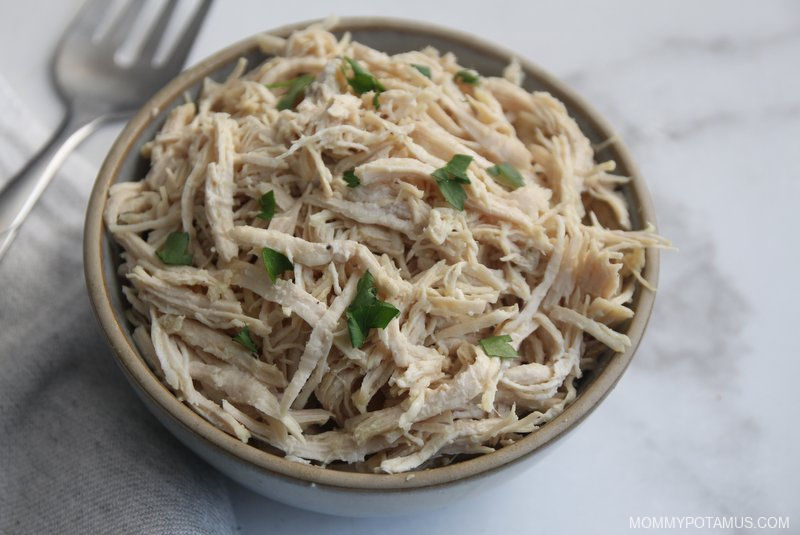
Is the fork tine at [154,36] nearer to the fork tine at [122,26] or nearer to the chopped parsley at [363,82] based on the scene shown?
the fork tine at [122,26]

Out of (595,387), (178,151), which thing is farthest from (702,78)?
(178,151)

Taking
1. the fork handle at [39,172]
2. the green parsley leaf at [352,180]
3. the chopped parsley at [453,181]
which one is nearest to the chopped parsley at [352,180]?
the green parsley leaf at [352,180]

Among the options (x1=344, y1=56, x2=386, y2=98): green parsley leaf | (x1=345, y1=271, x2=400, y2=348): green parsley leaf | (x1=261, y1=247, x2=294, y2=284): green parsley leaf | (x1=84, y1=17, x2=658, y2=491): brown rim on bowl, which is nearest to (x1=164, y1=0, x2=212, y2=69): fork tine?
(x1=84, y1=17, x2=658, y2=491): brown rim on bowl

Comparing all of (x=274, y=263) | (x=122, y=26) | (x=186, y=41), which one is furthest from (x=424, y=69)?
(x=122, y=26)

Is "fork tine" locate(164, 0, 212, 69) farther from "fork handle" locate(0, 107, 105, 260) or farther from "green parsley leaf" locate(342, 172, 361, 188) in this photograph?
"green parsley leaf" locate(342, 172, 361, 188)

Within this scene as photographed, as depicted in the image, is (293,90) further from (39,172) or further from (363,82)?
(39,172)
